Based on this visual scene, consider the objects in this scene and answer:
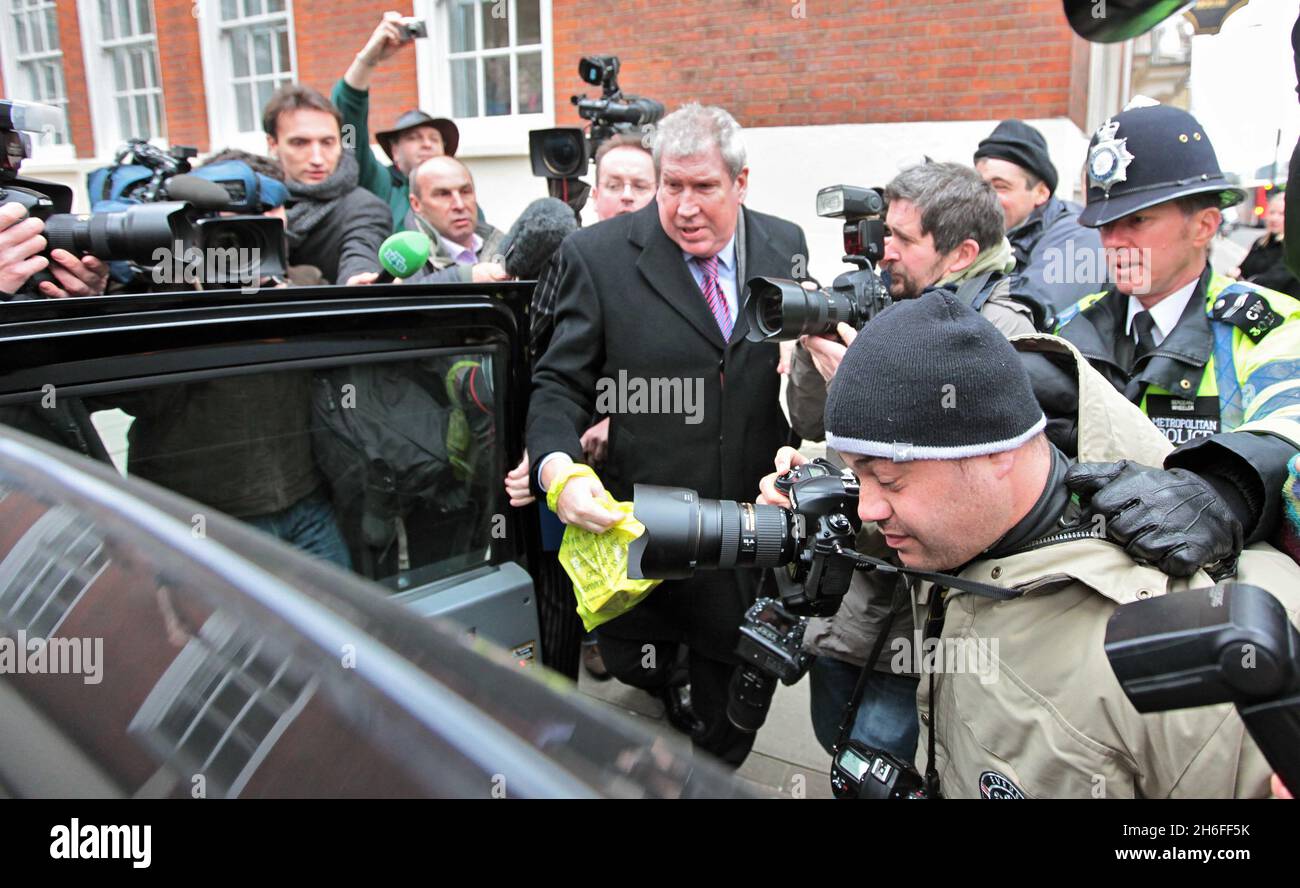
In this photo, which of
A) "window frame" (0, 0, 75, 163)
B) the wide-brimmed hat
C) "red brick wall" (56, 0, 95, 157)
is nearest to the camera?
the wide-brimmed hat

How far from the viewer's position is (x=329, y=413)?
1951 mm

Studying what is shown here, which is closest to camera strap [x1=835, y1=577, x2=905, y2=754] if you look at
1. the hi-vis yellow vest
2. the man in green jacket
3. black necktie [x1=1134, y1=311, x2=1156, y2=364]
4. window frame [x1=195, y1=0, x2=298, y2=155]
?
the hi-vis yellow vest

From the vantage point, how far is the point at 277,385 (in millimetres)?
1808

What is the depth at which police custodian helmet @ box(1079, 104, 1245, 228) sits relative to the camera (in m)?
1.91

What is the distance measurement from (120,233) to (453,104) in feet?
22.2

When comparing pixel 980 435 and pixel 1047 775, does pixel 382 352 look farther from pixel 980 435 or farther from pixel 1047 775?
pixel 1047 775

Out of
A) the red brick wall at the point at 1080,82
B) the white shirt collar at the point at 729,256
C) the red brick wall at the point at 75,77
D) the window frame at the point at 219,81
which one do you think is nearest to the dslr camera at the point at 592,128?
the white shirt collar at the point at 729,256

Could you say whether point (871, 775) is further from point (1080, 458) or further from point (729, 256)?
point (729, 256)

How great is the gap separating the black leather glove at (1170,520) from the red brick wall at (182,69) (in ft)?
34.2

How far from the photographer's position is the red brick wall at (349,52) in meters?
8.15

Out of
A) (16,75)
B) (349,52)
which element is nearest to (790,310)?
(349,52)

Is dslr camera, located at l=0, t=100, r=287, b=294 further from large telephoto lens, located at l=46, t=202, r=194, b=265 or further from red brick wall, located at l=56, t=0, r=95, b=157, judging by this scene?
red brick wall, located at l=56, t=0, r=95, b=157

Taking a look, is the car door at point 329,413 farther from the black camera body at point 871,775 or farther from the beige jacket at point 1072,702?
the beige jacket at point 1072,702

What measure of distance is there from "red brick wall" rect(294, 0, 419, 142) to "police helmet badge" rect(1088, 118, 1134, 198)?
24.1ft
